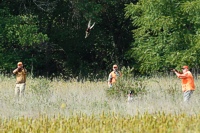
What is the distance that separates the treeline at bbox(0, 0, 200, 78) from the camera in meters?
29.5

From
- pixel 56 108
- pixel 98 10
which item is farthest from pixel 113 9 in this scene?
pixel 56 108

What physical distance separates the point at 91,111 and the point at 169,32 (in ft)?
58.3

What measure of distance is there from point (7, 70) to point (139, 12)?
899 cm

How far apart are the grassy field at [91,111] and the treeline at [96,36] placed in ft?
21.0

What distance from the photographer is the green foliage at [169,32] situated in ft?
94.7

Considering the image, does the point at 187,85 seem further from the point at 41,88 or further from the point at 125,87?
the point at 41,88

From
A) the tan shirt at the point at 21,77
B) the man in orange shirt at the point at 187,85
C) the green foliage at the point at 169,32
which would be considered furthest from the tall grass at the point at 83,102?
the green foliage at the point at 169,32

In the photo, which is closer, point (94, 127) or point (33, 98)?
point (94, 127)

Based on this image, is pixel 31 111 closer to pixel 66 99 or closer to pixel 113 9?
pixel 66 99

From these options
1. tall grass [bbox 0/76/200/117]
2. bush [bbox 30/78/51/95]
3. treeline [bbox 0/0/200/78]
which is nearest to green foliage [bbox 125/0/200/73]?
treeline [bbox 0/0/200/78]

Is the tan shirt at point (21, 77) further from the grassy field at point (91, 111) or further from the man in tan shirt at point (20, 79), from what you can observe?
the grassy field at point (91, 111)

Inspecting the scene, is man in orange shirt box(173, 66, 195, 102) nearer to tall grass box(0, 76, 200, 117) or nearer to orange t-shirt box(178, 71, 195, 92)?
orange t-shirt box(178, 71, 195, 92)

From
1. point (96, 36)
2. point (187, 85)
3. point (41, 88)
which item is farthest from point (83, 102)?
point (96, 36)

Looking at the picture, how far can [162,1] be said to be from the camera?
29.1m
